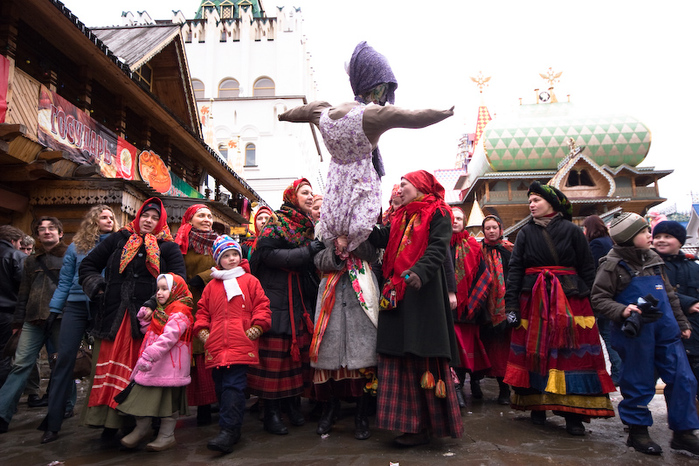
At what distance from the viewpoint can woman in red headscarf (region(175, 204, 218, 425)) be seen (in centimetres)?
383

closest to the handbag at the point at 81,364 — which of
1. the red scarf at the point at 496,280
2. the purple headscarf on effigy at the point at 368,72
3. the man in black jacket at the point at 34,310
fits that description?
the man in black jacket at the point at 34,310

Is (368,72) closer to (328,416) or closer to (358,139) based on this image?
(358,139)

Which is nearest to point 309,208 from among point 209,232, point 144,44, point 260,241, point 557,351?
point 260,241

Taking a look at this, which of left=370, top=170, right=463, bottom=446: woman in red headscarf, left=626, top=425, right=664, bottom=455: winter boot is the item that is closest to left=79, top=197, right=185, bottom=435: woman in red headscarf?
left=370, top=170, right=463, bottom=446: woman in red headscarf

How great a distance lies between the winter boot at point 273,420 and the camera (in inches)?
133

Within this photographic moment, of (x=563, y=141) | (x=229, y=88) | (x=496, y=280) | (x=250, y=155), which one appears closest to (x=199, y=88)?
(x=229, y=88)

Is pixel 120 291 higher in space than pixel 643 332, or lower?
higher

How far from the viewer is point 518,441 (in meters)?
3.09

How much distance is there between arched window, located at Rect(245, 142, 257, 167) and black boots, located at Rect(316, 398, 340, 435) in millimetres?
30538

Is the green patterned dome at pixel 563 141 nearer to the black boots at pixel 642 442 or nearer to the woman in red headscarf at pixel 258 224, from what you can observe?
the woman in red headscarf at pixel 258 224

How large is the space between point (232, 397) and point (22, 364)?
87.3 inches

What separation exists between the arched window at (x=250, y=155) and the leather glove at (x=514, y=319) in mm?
30650

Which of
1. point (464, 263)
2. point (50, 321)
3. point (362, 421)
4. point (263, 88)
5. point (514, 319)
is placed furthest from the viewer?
point (263, 88)

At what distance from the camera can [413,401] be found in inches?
117
